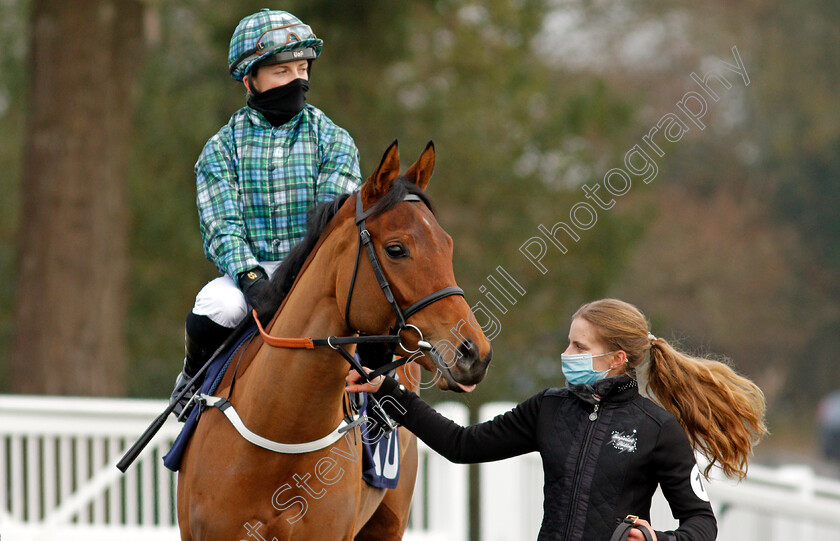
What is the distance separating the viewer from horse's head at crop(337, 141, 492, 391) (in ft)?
8.43

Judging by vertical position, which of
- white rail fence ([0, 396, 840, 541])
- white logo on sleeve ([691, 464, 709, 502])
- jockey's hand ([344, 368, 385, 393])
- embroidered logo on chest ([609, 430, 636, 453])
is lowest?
white rail fence ([0, 396, 840, 541])

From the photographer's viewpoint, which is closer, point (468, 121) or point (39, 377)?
point (39, 377)

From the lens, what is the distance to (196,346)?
339 cm

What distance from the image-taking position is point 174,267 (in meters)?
9.70

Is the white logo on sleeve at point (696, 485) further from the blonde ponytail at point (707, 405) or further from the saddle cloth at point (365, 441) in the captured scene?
the saddle cloth at point (365, 441)

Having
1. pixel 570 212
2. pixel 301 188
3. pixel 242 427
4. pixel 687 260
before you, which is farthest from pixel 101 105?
pixel 687 260

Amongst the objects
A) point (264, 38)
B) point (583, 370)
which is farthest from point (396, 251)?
point (264, 38)

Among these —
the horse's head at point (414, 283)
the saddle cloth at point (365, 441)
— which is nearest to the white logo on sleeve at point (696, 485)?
the horse's head at point (414, 283)

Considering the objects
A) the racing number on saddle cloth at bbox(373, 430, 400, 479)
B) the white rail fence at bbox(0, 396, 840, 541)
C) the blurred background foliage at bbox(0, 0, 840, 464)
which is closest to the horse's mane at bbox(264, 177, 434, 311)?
the racing number on saddle cloth at bbox(373, 430, 400, 479)

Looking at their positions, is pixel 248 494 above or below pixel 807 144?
below

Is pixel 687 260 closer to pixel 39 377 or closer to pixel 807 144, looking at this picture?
pixel 807 144

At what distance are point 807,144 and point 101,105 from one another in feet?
56.2

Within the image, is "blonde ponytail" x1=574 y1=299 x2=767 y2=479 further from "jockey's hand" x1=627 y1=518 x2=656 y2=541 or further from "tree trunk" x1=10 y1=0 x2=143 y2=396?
"tree trunk" x1=10 y1=0 x2=143 y2=396

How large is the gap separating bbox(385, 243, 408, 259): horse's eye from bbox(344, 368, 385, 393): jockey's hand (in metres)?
0.44
